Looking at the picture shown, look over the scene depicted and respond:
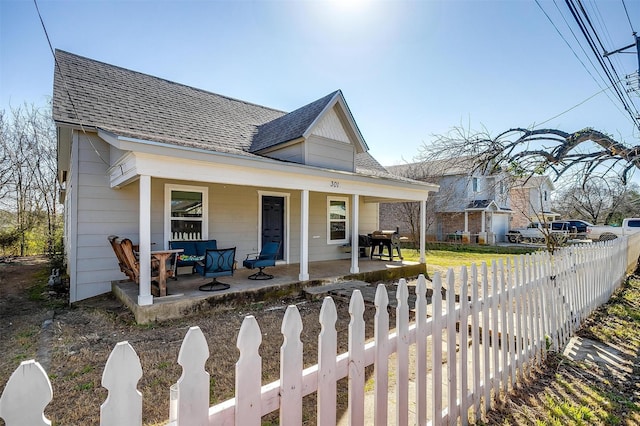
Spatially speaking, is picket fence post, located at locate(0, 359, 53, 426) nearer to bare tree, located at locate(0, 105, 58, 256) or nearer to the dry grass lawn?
the dry grass lawn

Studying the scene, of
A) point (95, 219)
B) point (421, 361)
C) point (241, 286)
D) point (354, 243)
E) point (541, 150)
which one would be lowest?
point (241, 286)

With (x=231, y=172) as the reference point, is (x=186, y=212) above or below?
below

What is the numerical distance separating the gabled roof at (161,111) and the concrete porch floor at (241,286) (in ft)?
10.6

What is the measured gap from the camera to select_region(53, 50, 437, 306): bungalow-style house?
635 centimetres

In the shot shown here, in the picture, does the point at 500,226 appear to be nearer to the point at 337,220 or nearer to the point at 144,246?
the point at 337,220

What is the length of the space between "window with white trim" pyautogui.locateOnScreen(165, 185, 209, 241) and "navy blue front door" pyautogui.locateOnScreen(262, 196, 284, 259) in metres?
1.91

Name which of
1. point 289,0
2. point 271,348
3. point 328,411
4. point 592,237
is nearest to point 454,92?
point 289,0

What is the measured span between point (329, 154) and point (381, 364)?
351 inches

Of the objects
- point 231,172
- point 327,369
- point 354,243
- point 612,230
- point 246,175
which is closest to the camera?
point 327,369

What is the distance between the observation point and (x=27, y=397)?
37.3 inches

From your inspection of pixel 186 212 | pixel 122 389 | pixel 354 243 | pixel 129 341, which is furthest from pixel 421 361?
pixel 186 212

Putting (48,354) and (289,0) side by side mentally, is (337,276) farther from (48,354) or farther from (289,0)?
(289,0)

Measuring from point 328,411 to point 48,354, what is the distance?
4545 mm

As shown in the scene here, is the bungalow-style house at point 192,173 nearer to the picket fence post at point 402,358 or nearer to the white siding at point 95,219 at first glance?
the white siding at point 95,219
